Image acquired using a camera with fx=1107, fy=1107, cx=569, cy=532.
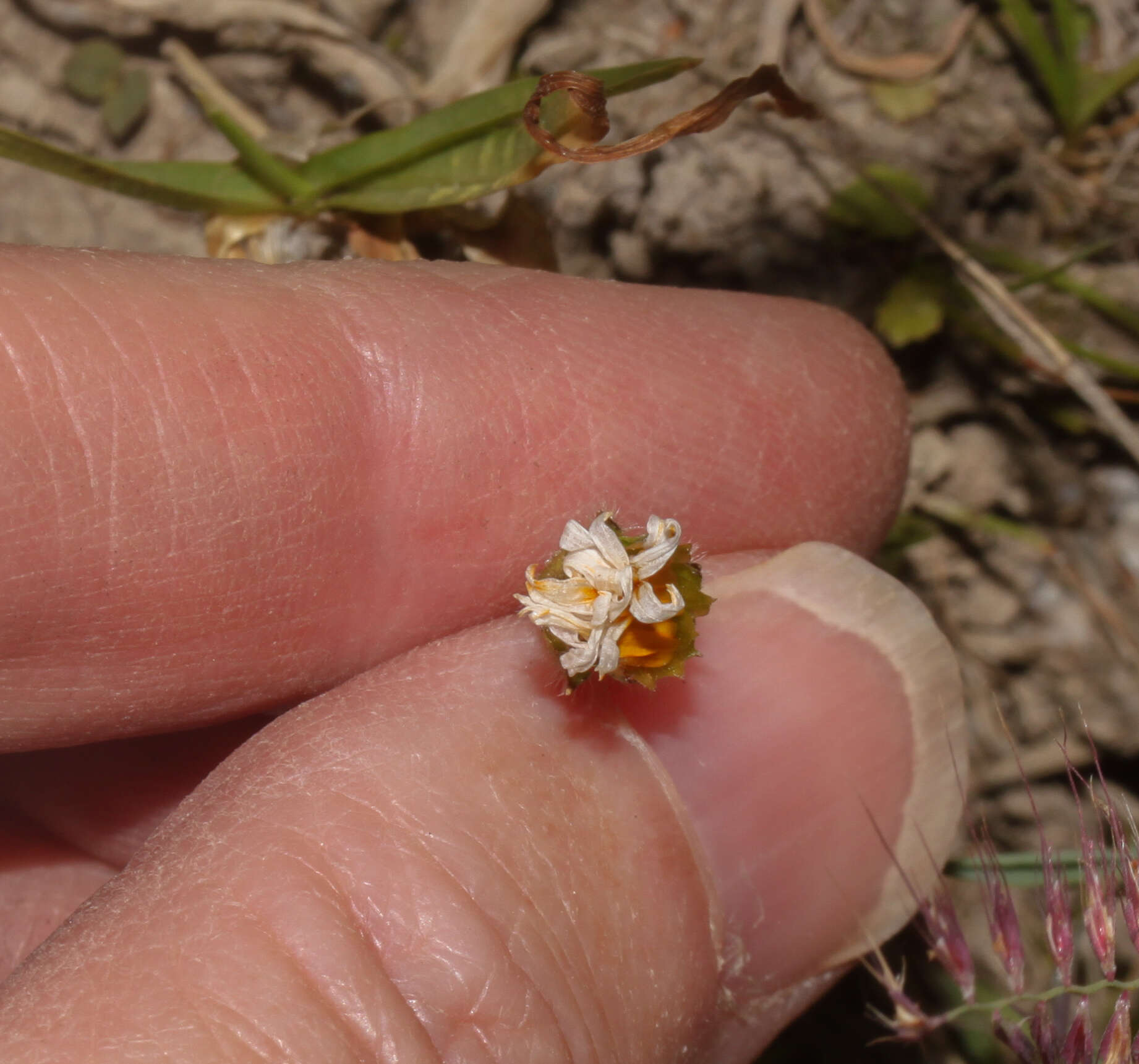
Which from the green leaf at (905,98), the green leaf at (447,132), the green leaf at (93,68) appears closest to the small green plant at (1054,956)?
the green leaf at (447,132)

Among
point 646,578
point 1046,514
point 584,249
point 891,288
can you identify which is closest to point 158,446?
point 646,578

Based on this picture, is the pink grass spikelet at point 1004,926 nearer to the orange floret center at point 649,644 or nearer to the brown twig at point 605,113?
the orange floret center at point 649,644

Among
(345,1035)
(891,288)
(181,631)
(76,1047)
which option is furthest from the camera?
(891,288)

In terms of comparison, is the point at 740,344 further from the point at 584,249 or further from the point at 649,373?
the point at 584,249

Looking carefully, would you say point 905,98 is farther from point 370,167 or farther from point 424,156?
point 370,167

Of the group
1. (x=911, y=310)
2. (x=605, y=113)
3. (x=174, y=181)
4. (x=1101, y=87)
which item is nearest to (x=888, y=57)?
(x=1101, y=87)

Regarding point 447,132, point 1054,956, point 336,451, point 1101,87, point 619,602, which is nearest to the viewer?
point 1054,956

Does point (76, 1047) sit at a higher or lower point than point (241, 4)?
lower
